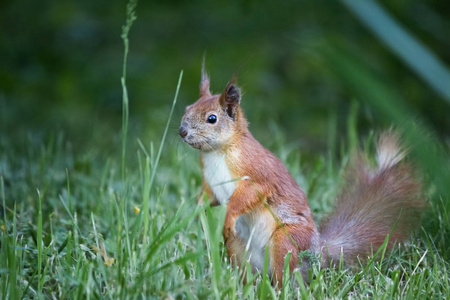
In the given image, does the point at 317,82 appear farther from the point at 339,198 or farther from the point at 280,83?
the point at 339,198

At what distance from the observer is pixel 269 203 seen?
6.43 ft

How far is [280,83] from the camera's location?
5180 mm

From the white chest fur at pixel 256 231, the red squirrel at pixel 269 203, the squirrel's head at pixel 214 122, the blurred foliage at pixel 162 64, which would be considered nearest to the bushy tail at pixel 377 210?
the red squirrel at pixel 269 203

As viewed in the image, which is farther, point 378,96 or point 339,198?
point 339,198

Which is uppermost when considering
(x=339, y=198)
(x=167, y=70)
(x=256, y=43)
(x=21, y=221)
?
(x=256, y=43)

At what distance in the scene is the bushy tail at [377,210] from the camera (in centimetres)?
205

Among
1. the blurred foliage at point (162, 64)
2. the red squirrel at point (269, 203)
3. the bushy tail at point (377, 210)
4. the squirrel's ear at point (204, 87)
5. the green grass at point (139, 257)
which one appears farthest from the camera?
the blurred foliage at point (162, 64)

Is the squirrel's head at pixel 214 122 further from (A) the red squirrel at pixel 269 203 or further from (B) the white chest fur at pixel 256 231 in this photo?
(B) the white chest fur at pixel 256 231

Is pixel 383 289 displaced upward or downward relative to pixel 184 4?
downward

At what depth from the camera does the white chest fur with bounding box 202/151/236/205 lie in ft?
6.47

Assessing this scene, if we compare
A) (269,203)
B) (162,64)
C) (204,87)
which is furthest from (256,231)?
(162,64)

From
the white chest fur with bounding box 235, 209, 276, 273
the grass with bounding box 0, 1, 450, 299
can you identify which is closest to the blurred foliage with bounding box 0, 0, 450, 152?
the grass with bounding box 0, 1, 450, 299

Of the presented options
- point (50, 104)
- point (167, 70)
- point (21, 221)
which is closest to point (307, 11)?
point (167, 70)

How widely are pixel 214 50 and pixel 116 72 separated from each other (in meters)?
0.82
